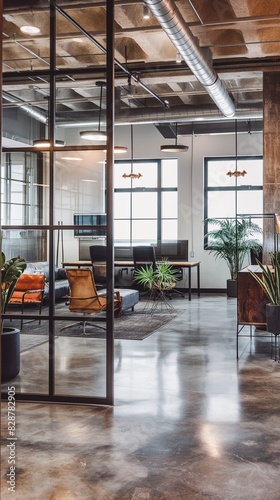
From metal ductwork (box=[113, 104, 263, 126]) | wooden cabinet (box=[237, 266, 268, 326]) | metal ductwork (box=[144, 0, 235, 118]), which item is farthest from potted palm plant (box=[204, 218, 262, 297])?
wooden cabinet (box=[237, 266, 268, 326])

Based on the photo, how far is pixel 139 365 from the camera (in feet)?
18.4

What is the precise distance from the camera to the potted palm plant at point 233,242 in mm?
12022

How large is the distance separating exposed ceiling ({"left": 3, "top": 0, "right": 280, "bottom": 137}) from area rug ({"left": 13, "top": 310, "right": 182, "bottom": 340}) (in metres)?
2.77

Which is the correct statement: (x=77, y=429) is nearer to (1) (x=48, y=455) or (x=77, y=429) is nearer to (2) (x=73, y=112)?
(1) (x=48, y=455)

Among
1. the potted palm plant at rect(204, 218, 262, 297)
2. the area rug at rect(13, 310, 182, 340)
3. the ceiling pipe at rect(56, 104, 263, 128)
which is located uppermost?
the ceiling pipe at rect(56, 104, 263, 128)

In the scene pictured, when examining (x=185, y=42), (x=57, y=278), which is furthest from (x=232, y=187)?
(x=185, y=42)

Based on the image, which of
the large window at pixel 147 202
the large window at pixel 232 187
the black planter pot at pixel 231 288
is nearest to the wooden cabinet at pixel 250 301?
the black planter pot at pixel 231 288

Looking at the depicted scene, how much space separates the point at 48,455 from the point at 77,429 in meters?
0.46

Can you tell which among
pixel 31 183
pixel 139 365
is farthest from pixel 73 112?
pixel 139 365

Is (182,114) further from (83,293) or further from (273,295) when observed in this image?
(273,295)

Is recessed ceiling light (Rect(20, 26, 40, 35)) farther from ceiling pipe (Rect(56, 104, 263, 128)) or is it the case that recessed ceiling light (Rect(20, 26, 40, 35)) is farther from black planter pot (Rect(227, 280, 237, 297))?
black planter pot (Rect(227, 280, 237, 297))

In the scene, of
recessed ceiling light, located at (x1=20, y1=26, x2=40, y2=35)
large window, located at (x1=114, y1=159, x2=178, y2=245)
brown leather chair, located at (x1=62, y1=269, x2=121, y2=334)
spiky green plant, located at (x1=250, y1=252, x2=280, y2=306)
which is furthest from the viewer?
large window, located at (x1=114, y1=159, x2=178, y2=245)

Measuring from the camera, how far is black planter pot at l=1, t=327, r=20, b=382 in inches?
188

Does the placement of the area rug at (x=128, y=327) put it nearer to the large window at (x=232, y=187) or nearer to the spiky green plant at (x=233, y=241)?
the spiky green plant at (x=233, y=241)
